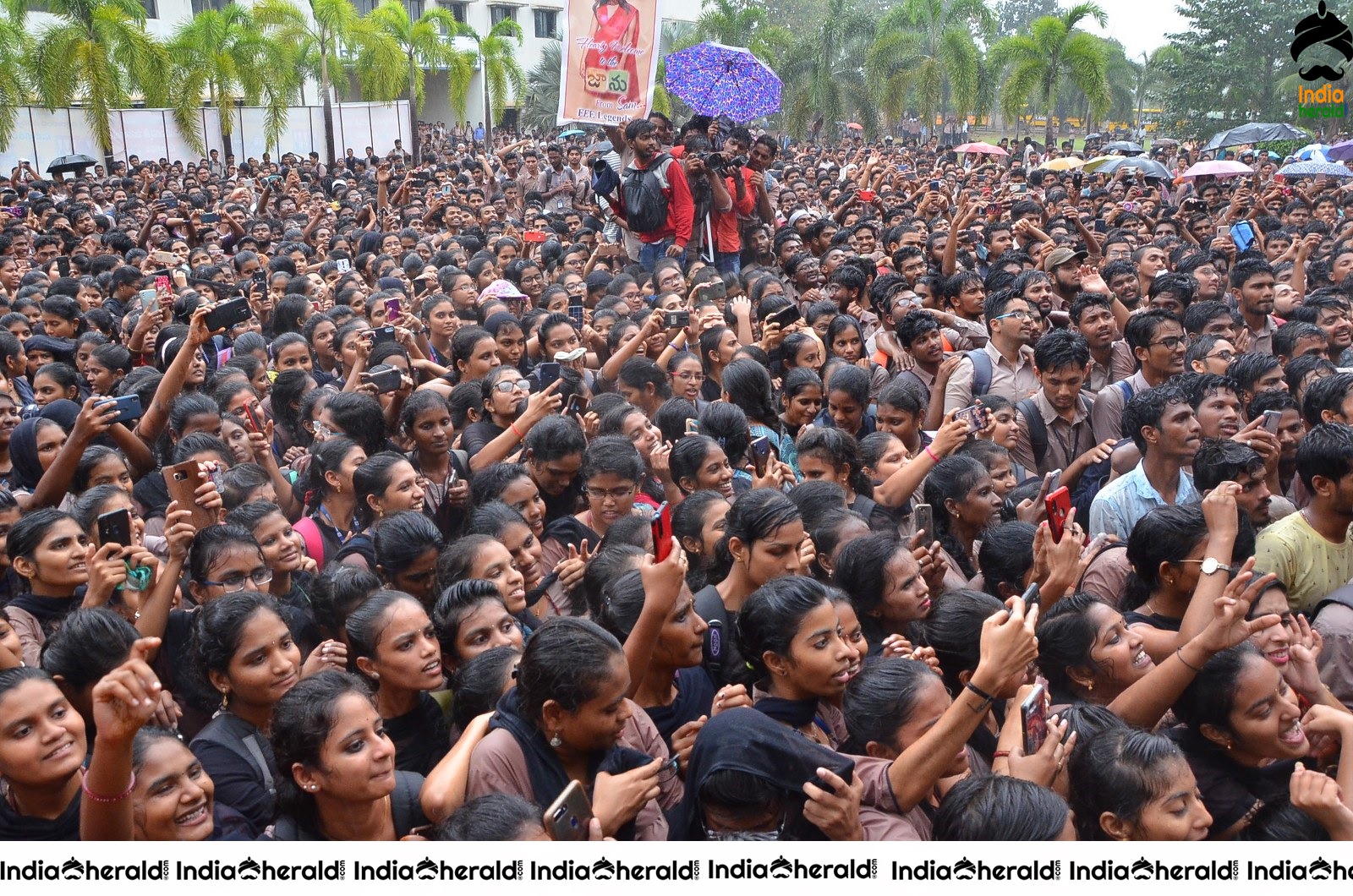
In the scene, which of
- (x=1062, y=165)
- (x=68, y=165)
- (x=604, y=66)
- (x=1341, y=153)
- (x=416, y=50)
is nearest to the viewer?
(x=604, y=66)

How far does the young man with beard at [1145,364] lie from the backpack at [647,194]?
4.78 metres

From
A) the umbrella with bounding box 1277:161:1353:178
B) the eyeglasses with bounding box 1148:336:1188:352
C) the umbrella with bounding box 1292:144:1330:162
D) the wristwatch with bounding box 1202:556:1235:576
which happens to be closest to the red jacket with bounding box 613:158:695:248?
the eyeglasses with bounding box 1148:336:1188:352

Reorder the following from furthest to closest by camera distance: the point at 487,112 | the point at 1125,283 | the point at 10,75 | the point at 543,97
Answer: the point at 543,97
the point at 487,112
the point at 10,75
the point at 1125,283

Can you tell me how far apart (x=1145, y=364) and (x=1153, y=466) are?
1.39 m

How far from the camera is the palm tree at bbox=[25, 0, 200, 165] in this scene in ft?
76.0

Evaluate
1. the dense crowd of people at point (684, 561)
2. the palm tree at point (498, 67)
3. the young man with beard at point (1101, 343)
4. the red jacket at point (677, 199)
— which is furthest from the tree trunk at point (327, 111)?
the young man with beard at point (1101, 343)

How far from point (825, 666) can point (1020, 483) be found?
7.14ft

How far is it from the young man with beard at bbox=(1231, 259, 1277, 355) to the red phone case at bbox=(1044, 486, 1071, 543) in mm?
4289

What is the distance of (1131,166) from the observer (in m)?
17.0

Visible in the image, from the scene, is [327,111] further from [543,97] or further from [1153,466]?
[1153,466]

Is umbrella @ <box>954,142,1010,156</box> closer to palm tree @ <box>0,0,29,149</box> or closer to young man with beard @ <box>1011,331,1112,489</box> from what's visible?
palm tree @ <box>0,0,29,149</box>

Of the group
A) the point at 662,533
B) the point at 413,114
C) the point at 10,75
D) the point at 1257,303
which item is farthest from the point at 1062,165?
the point at 10,75

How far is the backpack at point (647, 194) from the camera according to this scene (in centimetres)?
998

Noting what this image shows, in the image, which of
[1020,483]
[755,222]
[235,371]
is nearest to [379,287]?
[235,371]
